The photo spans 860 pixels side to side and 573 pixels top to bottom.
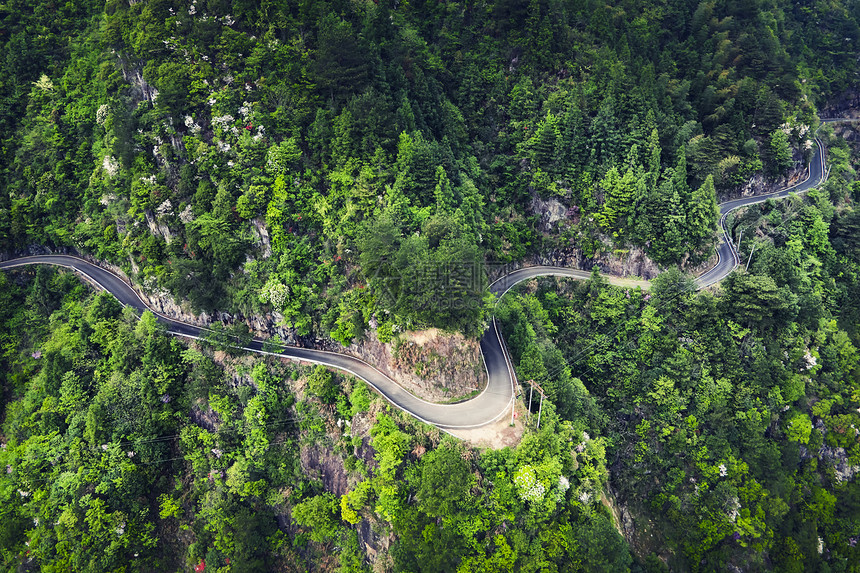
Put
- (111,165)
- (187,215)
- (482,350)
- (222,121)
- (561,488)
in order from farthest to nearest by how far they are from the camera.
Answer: (111,165) → (187,215) → (222,121) → (482,350) → (561,488)

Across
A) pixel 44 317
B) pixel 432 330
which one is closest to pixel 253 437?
pixel 432 330

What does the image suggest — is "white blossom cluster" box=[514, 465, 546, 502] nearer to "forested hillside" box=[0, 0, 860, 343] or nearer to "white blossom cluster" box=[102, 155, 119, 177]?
"forested hillside" box=[0, 0, 860, 343]

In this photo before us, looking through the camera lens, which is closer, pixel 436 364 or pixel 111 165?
pixel 436 364

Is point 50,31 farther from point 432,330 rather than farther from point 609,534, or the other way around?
point 609,534

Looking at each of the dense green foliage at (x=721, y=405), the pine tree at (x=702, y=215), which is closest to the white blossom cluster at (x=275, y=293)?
the dense green foliage at (x=721, y=405)

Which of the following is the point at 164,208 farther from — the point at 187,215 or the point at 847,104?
the point at 847,104

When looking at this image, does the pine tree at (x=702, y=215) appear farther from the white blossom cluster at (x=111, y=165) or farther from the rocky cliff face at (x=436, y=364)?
the white blossom cluster at (x=111, y=165)

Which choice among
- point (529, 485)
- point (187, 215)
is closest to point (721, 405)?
point (529, 485)
